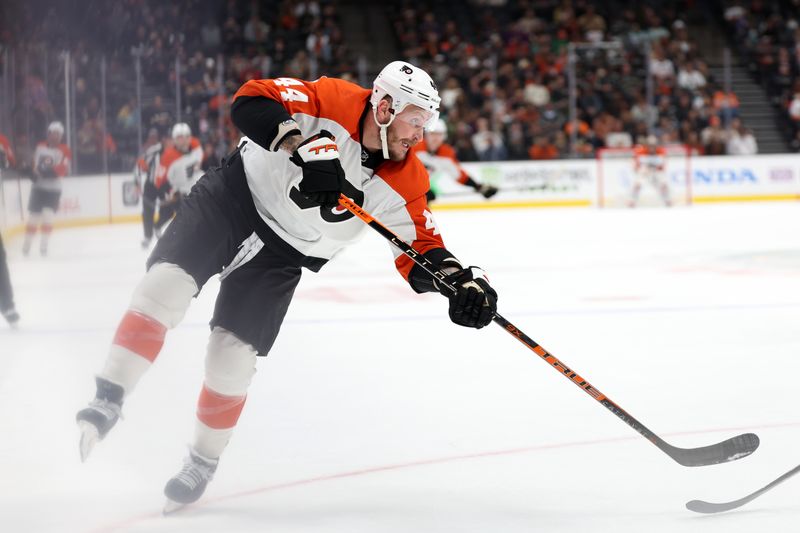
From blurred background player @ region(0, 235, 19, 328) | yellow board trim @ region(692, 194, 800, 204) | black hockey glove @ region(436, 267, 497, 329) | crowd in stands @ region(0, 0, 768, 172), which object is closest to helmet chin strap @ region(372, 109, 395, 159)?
black hockey glove @ region(436, 267, 497, 329)

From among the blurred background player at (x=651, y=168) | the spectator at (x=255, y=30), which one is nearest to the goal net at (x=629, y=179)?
the blurred background player at (x=651, y=168)

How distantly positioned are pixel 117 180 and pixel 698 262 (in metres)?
6.09

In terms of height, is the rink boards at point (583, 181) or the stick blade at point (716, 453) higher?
the stick blade at point (716, 453)

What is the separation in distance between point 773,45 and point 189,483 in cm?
1644

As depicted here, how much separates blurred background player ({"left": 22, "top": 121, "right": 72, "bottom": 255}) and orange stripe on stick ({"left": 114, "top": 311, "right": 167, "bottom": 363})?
253 inches

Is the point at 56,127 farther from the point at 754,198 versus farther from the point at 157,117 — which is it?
the point at 754,198

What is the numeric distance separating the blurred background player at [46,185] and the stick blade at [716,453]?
22.3 feet

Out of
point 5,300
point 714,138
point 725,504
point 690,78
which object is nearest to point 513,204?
point 714,138

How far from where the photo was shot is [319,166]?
2.32 m

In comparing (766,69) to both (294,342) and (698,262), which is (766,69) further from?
(294,342)

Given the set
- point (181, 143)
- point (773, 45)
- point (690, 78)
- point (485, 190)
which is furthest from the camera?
point (773, 45)

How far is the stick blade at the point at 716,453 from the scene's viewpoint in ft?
8.45

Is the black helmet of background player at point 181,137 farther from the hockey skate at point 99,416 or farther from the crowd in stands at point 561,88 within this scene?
the hockey skate at point 99,416

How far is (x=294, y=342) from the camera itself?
4.68 meters
